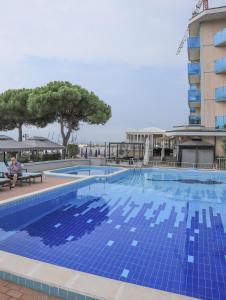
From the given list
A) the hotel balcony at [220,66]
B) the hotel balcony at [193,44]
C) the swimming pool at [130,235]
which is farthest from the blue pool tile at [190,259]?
the hotel balcony at [193,44]

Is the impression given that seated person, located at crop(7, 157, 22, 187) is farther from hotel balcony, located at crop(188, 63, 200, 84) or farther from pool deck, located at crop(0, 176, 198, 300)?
hotel balcony, located at crop(188, 63, 200, 84)

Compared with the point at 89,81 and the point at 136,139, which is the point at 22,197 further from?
the point at 136,139

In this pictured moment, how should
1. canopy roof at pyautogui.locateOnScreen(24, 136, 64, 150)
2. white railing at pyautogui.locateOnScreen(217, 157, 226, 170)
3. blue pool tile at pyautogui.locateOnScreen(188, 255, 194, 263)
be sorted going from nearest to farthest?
blue pool tile at pyautogui.locateOnScreen(188, 255, 194, 263)
canopy roof at pyautogui.locateOnScreen(24, 136, 64, 150)
white railing at pyautogui.locateOnScreen(217, 157, 226, 170)

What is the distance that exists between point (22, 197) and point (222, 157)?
18309mm

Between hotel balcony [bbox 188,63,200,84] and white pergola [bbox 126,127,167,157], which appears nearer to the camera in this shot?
hotel balcony [bbox 188,63,200,84]

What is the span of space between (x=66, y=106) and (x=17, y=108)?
5982 mm

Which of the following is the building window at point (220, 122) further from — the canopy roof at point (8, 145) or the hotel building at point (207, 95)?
Result: the canopy roof at point (8, 145)

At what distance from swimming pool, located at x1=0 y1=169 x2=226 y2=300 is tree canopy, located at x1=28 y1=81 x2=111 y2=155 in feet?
47.8

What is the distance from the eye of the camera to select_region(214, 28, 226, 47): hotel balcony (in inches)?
974

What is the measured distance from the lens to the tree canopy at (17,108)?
27328 millimetres

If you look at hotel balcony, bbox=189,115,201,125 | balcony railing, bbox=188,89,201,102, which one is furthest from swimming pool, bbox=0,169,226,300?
hotel balcony, bbox=189,115,201,125

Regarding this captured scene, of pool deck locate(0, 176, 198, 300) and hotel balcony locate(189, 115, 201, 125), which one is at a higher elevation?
hotel balcony locate(189, 115, 201, 125)

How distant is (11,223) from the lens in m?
7.31

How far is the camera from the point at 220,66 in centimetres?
2519
